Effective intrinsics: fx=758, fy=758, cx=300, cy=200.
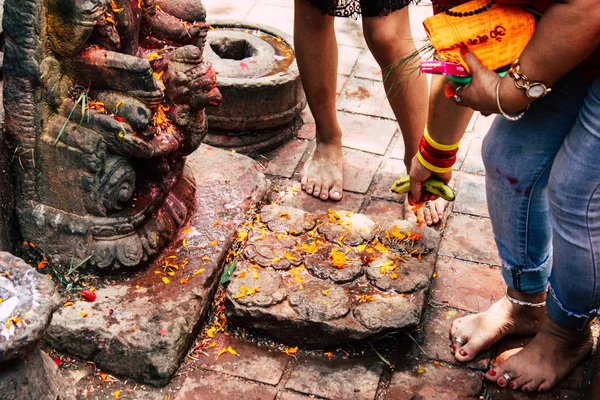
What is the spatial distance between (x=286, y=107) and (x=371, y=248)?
1.18 m

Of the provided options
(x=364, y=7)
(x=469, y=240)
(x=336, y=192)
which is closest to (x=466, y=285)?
(x=469, y=240)

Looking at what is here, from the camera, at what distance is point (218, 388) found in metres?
2.68

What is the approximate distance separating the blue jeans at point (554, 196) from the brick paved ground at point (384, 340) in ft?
1.10

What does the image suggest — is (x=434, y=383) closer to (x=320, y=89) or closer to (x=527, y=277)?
(x=527, y=277)

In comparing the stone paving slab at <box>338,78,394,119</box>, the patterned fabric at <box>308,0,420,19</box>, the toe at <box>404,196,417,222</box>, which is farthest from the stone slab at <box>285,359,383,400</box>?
the stone paving slab at <box>338,78,394,119</box>

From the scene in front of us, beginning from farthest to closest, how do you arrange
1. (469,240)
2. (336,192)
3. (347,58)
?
(347,58) → (336,192) → (469,240)

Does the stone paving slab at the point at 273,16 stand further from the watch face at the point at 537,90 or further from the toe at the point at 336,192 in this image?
the watch face at the point at 537,90

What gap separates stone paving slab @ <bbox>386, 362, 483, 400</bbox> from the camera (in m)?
2.69

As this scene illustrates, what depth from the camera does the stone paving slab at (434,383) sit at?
2.69 meters

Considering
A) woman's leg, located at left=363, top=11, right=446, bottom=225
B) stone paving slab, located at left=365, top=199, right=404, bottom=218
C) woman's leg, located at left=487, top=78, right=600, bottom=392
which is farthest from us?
stone paving slab, located at left=365, top=199, right=404, bottom=218

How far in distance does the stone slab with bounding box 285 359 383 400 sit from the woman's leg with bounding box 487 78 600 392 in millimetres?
425

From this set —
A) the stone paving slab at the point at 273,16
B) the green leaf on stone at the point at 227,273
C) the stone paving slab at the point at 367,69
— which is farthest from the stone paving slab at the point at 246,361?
the stone paving slab at the point at 273,16

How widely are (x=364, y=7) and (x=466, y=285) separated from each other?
1.23 m

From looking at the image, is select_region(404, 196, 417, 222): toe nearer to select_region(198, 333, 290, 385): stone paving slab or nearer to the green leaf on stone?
the green leaf on stone
